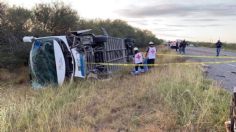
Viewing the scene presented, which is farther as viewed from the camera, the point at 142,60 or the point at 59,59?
the point at 142,60

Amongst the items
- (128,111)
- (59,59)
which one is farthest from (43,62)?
(128,111)

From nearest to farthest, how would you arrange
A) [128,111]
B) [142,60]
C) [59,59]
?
[128,111] → [59,59] → [142,60]

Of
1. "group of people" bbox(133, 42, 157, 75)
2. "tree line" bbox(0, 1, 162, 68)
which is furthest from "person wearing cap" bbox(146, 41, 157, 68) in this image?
"tree line" bbox(0, 1, 162, 68)

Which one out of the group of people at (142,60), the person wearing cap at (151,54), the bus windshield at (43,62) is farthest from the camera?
the person wearing cap at (151,54)

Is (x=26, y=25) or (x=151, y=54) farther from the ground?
(x=26, y=25)

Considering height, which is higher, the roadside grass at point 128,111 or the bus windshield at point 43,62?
the bus windshield at point 43,62

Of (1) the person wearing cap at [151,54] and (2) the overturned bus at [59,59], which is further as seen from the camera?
(1) the person wearing cap at [151,54]

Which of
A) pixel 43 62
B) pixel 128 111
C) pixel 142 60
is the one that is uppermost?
pixel 43 62

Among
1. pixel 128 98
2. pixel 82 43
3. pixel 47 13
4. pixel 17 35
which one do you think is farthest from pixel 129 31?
pixel 128 98

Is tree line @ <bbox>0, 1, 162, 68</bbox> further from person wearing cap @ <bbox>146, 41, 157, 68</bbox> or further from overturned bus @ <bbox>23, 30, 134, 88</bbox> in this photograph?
overturned bus @ <bbox>23, 30, 134, 88</bbox>

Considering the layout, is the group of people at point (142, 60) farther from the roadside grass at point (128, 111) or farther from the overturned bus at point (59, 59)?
the roadside grass at point (128, 111)

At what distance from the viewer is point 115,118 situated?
876cm

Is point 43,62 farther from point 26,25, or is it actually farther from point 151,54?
point 26,25

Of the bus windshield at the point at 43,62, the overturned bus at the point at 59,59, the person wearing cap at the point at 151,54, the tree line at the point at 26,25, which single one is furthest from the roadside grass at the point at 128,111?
the tree line at the point at 26,25
